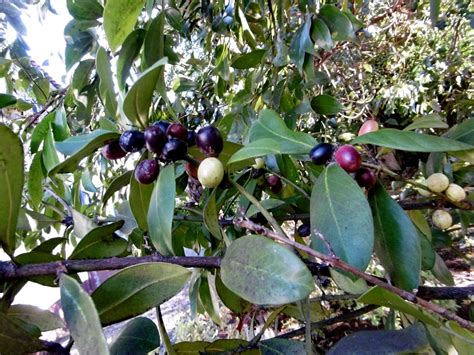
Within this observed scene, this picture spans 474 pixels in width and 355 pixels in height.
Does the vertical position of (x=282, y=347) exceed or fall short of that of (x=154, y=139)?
it falls short

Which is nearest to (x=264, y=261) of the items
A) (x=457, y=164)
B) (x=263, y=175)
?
(x=263, y=175)

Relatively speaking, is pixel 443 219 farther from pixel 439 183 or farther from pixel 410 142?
pixel 410 142

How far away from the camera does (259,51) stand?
0.84 metres

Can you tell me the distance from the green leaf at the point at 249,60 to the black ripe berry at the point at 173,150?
52cm

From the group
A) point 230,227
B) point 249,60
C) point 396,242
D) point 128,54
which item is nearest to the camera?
point 396,242

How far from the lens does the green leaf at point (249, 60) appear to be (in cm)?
83

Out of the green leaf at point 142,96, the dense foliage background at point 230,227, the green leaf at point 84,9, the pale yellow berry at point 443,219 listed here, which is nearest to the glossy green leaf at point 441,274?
the dense foliage background at point 230,227

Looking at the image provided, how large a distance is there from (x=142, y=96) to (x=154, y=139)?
0.04 meters

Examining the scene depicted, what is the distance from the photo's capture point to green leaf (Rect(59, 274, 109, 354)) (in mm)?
230

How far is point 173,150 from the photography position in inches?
13.7

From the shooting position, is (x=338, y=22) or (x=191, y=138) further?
(x=338, y=22)

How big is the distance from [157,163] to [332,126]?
3.53ft

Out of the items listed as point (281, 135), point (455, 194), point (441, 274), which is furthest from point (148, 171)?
point (441, 274)

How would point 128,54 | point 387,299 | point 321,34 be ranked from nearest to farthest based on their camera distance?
point 387,299 < point 128,54 < point 321,34
